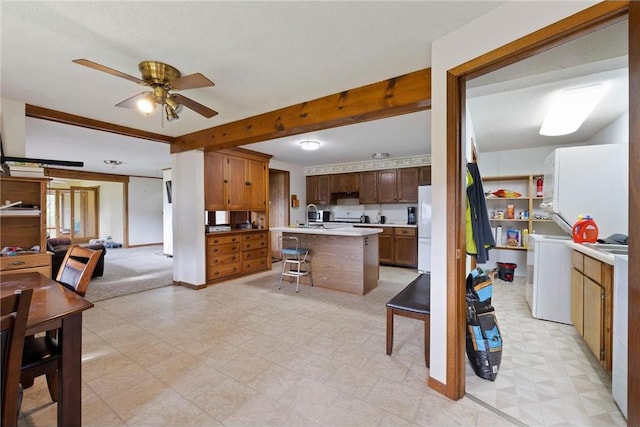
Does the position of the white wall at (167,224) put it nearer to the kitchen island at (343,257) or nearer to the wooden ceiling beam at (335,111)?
the wooden ceiling beam at (335,111)

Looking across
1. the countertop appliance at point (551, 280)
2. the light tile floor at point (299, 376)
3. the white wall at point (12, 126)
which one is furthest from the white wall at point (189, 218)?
the countertop appliance at point (551, 280)

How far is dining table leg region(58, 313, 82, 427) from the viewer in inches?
50.2

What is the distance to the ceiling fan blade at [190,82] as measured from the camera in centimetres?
185

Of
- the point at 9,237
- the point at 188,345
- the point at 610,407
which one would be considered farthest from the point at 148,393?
the point at 610,407

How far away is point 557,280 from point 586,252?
745 millimetres

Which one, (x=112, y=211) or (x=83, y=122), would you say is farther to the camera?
(x=112, y=211)

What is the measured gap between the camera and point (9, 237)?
2.82 m

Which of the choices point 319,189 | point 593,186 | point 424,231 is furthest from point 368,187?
point 593,186

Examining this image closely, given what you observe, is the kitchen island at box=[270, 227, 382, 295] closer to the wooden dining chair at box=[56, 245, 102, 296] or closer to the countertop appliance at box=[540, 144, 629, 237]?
the countertop appliance at box=[540, 144, 629, 237]

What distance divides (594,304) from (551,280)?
0.76 meters

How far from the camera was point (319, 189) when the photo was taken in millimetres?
6812

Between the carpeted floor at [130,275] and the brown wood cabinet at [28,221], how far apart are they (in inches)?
42.5

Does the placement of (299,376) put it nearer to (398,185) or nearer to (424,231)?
(424,231)

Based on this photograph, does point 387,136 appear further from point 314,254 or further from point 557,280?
point 557,280
